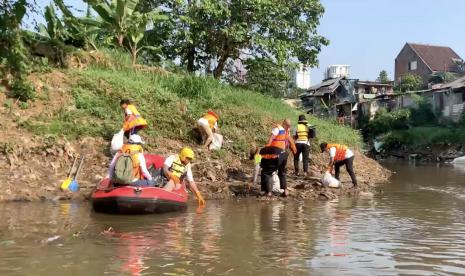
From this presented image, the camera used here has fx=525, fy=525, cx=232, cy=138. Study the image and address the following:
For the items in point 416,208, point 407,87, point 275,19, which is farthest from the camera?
point 407,87

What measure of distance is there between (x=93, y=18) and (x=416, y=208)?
45.7 ft

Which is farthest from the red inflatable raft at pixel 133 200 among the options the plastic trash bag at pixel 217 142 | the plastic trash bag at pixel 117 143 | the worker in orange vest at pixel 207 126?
the plastic trash bag at pixel 217 142

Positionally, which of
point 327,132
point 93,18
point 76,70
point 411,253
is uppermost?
point 93,18

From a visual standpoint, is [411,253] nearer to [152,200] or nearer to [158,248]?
[158,248]

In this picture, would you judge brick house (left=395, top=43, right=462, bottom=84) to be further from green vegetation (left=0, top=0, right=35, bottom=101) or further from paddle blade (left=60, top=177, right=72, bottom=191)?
green vegetation (left=0, top=0, right=35, bottom=101)

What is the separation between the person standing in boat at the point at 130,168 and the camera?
992cm

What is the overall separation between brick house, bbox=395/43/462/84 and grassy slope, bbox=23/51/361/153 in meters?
41.1

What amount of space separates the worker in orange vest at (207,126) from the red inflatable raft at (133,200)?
5.11m

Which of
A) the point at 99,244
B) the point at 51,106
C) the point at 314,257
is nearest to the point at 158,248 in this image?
the point at 99,244

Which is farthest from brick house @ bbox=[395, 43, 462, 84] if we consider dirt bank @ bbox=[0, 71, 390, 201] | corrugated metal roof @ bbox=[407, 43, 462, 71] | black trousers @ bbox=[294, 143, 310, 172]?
dirt bank @ bbox=[0, 71, 390, 201]

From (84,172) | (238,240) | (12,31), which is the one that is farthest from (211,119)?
(12,31)

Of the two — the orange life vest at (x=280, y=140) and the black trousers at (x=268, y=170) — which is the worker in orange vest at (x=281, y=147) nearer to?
the orange life vest at (x=280, y=140)

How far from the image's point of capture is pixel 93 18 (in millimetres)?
20109

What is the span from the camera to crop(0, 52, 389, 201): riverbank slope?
12.9 m
